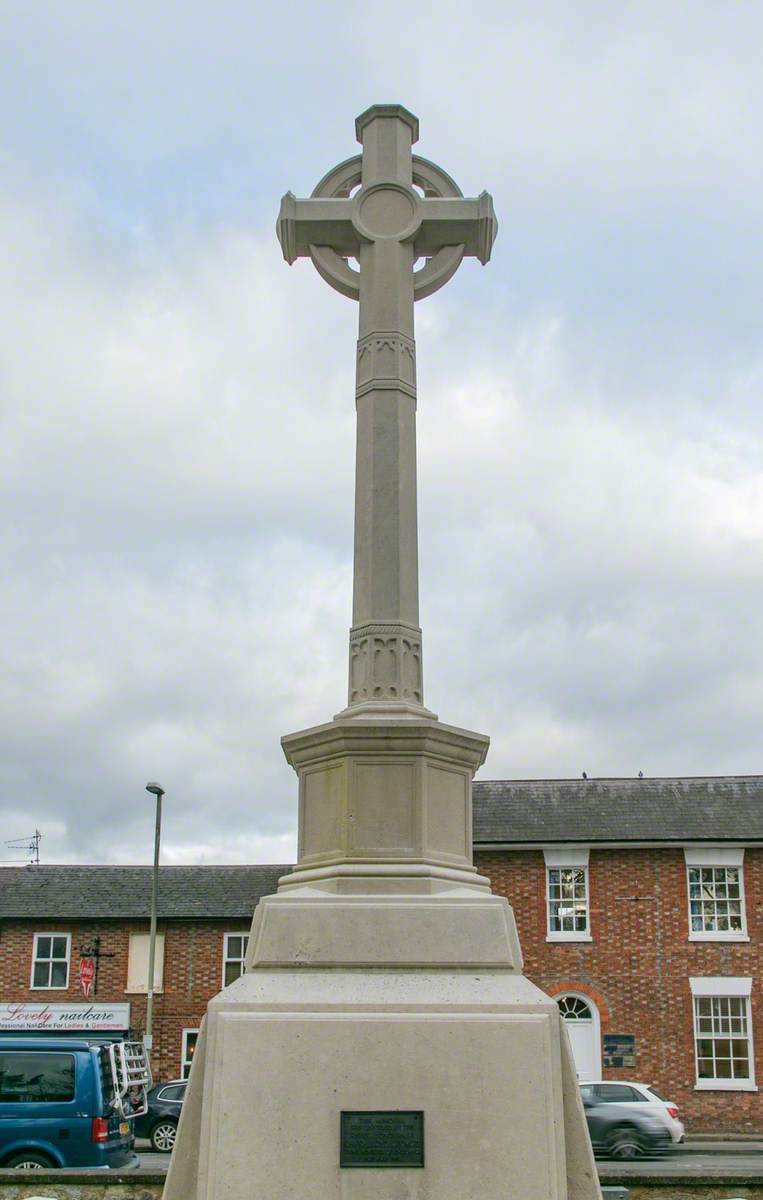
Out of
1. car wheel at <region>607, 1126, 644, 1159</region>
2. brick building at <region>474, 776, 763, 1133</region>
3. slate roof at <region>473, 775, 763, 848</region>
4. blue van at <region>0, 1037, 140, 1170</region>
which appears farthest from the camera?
slate roof at <region>473, 775, 763, 848</region>

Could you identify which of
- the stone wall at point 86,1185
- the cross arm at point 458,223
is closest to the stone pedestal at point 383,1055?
the stone wall at point 86,1185

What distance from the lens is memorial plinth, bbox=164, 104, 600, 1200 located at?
518 cm

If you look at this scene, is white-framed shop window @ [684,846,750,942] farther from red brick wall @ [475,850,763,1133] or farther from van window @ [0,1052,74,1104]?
van window @ [0,1052,74,1104]

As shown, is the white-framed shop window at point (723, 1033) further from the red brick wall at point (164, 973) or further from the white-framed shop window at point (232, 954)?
the red brick wall at point (164, 973)

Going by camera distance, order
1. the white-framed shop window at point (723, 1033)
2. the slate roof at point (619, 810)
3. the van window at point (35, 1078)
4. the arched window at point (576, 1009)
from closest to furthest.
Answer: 1. the van window at point (35, 1078)
2. the white-framed shop window at point (723, 1033)
3. the arched window at point (576, 1009)
4. the slate roof at point (619, 810)

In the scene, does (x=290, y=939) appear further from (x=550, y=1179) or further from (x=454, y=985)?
(x=550, y=1179)

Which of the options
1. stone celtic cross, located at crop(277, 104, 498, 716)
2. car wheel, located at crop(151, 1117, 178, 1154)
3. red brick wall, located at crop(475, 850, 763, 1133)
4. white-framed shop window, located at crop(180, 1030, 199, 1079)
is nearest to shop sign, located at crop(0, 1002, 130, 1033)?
white-framed shop window, located at crop(180, 1030, 199, 1079)

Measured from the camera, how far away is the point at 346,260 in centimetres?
765

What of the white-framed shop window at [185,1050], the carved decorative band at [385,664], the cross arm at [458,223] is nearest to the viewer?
the carved decorative band at [385,664]

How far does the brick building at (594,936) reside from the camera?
2406 centimetres

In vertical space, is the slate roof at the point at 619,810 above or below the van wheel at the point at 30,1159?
above

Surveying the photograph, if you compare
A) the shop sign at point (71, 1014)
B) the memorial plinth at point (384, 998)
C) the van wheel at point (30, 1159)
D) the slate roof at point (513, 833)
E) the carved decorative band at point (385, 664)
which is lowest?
the van wheel at point (30, 1159)

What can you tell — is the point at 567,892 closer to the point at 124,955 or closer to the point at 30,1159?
the point at 124,955

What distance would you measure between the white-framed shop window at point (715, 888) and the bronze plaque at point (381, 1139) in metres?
21.1
